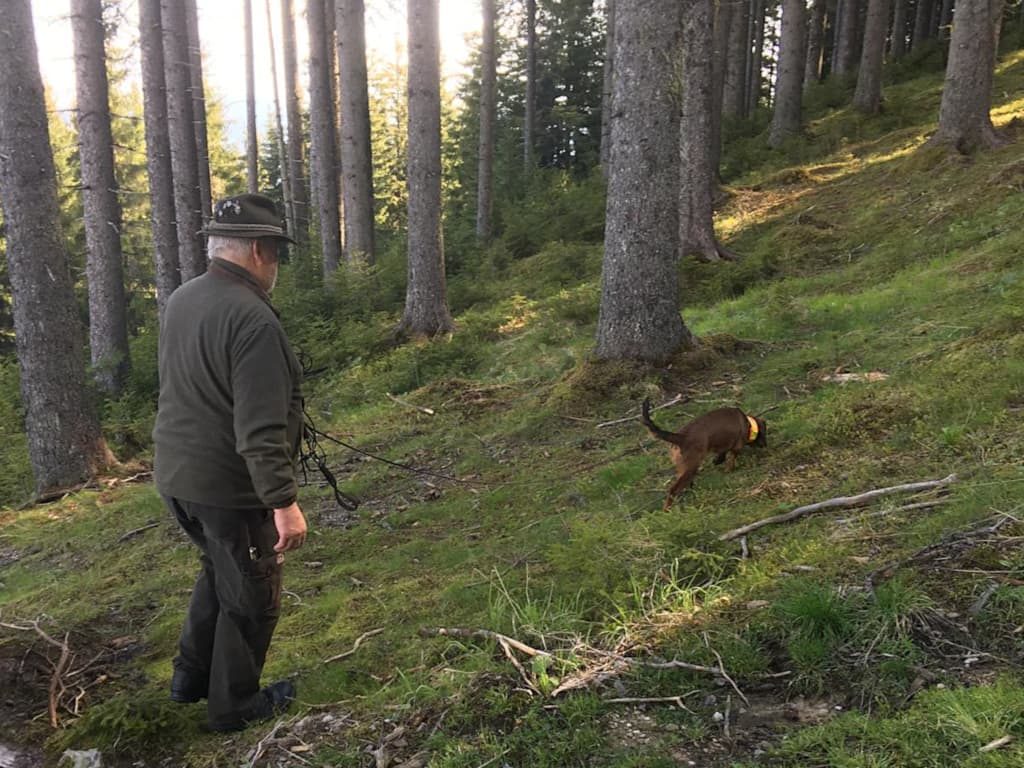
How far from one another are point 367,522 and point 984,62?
12.0 meters

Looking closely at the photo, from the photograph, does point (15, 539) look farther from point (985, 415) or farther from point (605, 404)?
point (985, 415)

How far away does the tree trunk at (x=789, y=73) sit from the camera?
17.8 metres

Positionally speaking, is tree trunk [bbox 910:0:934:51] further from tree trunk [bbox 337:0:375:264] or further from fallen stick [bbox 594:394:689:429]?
fallen stick [bbox 594:394:689:429]

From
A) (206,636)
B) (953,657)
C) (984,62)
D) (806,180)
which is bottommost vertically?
(206,636)

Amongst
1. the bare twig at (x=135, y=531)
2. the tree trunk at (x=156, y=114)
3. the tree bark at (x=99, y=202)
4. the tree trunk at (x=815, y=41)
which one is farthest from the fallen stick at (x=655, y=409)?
the tree trunk at (x=815, y=41)

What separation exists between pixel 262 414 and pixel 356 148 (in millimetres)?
13670

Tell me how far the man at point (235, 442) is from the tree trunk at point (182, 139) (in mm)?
10903

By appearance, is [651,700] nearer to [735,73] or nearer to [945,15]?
[735,73]

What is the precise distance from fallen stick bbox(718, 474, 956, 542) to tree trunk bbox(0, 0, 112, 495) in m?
7.61

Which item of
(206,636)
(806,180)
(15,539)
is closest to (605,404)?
(206,636)

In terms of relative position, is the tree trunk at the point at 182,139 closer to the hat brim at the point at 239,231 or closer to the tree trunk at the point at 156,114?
the tree trunk at the point at 156,114

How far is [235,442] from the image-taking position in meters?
3.03

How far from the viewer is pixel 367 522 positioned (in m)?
6.04

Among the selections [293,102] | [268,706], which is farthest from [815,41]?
[268,706]
